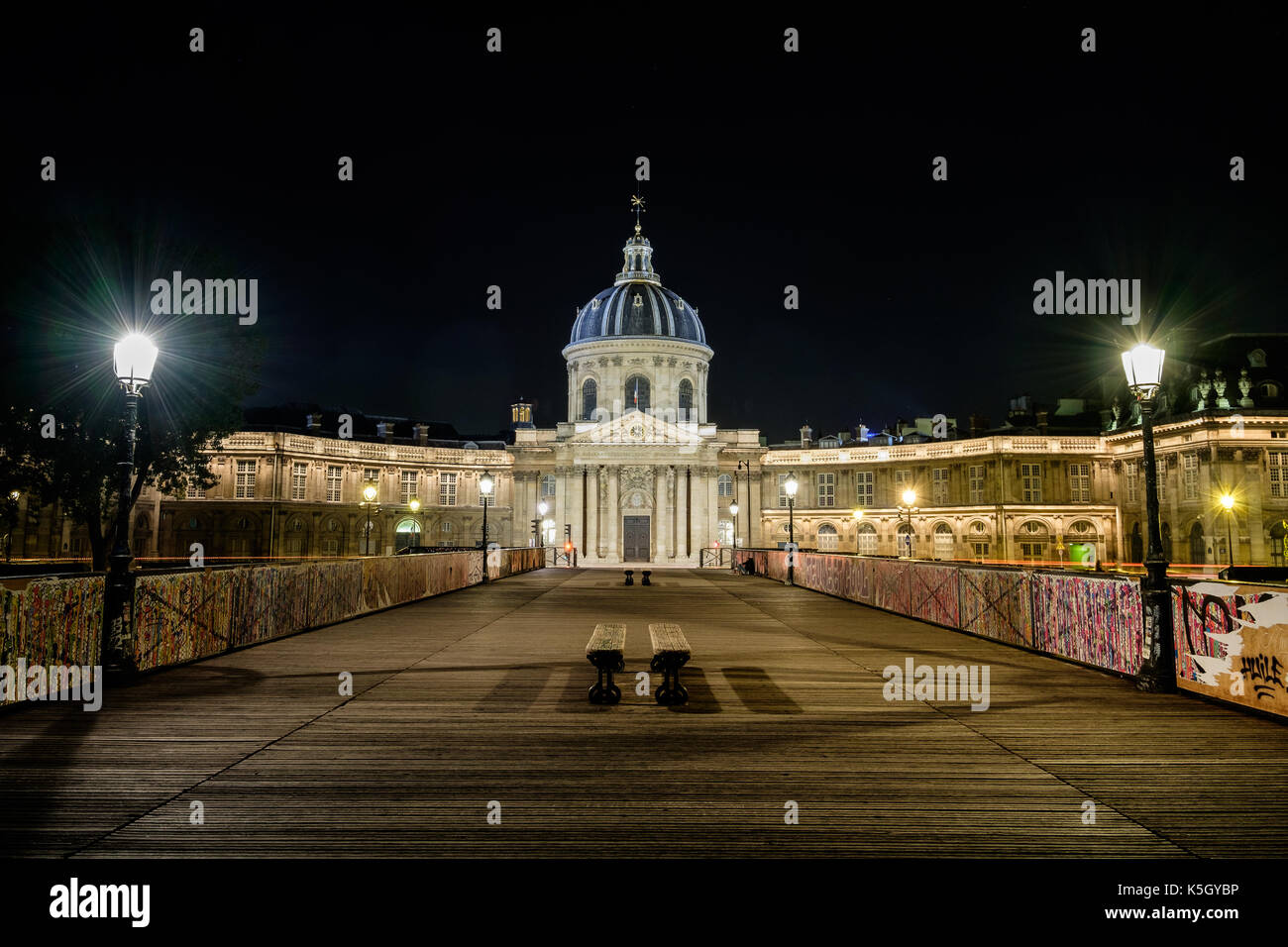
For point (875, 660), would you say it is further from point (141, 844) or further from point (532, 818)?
point (141, 844)

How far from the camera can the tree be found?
27500 millimetres

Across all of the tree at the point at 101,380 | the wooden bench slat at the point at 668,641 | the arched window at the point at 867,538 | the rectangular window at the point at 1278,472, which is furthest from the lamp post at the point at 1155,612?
the arched window at the point at 867,538

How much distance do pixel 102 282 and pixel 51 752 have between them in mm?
26720

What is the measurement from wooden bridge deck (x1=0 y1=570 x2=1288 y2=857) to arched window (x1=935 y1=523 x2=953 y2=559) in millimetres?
61084

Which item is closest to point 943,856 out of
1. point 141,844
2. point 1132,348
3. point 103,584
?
point 141,844

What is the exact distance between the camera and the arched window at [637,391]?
77312mm

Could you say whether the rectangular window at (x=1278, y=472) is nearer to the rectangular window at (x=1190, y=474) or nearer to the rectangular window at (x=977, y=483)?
the rectangular window at (x=1190, y=474)

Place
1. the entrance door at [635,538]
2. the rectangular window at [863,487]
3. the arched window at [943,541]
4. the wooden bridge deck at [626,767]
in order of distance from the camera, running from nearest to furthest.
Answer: the wooden bridge deck at [626,767] → the arched window at [943,541] → the entrance door at [635,538] → the rectangular window at [863,487]

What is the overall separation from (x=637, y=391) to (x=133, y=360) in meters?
66.0

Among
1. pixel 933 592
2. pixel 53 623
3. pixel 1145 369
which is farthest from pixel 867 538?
pixel 53 623

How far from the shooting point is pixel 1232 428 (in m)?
53.8

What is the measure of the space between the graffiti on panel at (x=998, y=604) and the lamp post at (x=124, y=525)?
1374 centimetres

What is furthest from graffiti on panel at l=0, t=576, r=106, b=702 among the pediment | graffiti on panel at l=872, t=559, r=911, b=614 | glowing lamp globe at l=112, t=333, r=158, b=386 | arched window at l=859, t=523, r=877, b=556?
arched window at l=859, t=523, r=877, b=556

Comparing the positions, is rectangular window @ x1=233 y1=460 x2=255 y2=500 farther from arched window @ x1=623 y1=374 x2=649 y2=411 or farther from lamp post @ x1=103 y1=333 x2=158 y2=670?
lamp post @ x1=103 y1=333 x2=158 y2=670
